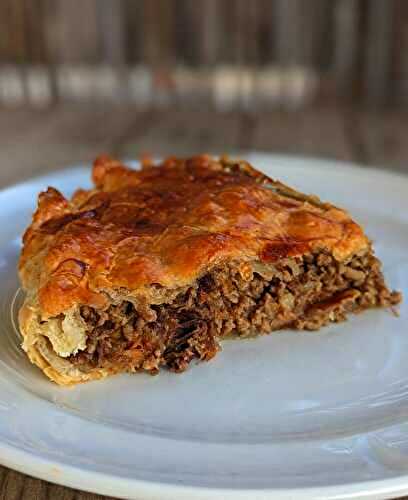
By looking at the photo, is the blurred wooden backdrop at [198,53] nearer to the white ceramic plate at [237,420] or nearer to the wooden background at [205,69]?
the wooden background at [205,69]

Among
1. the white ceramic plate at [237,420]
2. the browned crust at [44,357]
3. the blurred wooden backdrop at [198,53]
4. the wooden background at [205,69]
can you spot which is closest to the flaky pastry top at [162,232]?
the browned crust at [44,357]

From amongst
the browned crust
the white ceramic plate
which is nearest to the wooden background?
the white ceramic plate

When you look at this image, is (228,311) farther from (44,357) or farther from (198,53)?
(198,53)

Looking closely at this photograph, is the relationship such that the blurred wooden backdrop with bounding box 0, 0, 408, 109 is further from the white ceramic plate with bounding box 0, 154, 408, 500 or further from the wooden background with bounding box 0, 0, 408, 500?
the white ceramic plate with bounding box 0, 154, 408, 500

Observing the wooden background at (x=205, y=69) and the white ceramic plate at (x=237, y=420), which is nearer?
the white ceramic plate at (x=237, y=420)

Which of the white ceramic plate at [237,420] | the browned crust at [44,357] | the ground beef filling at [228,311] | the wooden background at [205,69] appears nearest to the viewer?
the white ceramic plate at [237,420]

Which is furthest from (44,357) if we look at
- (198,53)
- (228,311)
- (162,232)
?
(198,53)
